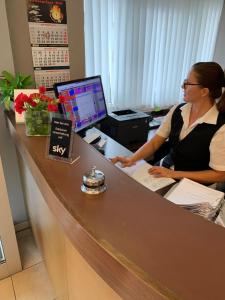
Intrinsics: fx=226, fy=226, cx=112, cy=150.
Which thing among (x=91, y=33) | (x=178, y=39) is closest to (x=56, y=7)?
(x=91, y=33)

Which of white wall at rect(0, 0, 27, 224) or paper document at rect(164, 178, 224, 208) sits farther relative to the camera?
white wall at rect(0, 0, 27, 224)

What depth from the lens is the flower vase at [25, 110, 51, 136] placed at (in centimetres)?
112

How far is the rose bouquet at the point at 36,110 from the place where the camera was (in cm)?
113

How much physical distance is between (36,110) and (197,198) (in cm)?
86

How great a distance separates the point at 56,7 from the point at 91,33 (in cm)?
61

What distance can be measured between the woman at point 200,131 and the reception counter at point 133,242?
66 centimetres

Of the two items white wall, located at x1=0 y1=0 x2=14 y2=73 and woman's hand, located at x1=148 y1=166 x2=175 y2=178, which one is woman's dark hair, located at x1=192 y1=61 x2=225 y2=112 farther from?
white wall, located at x1=0 y1=0 x2=14 y2=73

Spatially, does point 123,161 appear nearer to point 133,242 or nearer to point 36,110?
point 36,110

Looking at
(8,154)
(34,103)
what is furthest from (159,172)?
(8,154)

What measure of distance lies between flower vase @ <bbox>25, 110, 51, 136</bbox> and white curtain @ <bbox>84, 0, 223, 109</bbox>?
1309mm

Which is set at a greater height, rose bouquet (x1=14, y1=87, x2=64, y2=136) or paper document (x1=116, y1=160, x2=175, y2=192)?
rose bouquet (x1=14, y1=87, x2=64, y2=136)

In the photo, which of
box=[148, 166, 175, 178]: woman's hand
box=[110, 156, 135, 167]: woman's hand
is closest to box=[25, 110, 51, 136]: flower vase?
box=[110, 156, 135, 167]: woman's hand

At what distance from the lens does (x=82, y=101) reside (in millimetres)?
1682

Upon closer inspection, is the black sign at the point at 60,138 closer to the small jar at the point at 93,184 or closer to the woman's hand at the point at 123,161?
the small jar at the point at 93,184
